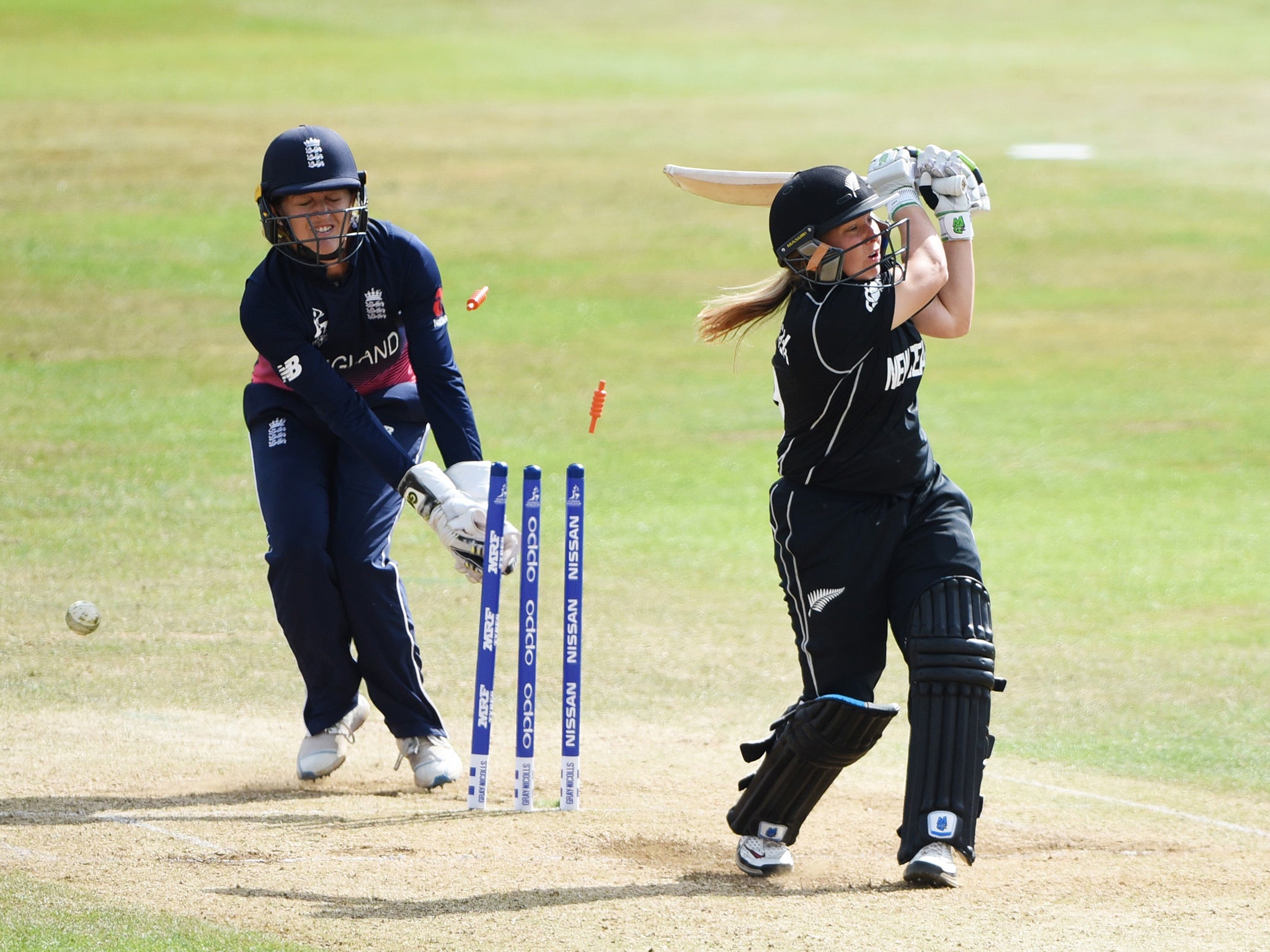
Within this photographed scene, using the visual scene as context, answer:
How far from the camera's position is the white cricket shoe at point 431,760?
5848 mm

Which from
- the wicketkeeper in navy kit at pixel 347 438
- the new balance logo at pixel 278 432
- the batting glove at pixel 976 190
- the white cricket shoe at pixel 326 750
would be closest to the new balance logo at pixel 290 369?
the wicketkeeper in navy kit at pixel 347 438

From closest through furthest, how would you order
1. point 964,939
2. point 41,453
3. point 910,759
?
point 964,939 → point 910,759 → point 41,453

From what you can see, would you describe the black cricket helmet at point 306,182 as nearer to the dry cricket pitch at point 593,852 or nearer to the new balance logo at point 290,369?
Answer: the new balance logo at point 290,369

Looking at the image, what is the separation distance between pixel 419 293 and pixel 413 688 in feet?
4.45

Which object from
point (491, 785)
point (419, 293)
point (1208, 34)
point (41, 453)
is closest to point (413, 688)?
point (491, 785)

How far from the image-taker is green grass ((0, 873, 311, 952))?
4027 mm

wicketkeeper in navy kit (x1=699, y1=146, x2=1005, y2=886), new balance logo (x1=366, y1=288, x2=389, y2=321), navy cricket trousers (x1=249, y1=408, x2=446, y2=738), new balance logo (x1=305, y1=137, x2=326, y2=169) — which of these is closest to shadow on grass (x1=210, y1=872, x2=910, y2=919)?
wicketkeeper in navy kit (x1=699, y1=146, x2=1005, y2=886)

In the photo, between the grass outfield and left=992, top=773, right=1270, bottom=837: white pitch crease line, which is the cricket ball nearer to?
the grass outfield

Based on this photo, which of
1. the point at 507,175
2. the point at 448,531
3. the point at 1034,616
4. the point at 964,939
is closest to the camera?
the point at 964,939

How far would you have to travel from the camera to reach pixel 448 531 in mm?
5547

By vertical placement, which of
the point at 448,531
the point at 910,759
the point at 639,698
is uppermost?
the point at 448,531

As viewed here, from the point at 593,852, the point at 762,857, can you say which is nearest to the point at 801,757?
the point at 762,857

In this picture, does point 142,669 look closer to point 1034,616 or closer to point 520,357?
point 1034,616

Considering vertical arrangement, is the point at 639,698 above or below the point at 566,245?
below
